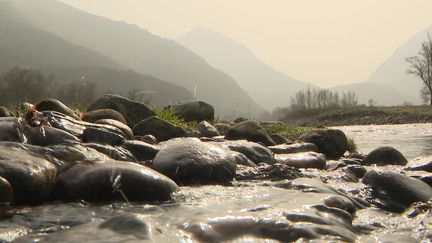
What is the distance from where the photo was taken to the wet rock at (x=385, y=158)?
762 centimetres

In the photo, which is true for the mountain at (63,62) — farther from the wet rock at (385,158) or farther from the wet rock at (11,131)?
the wet rock at (11,131)

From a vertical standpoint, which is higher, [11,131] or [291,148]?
[11,131]

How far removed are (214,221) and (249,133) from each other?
573cm

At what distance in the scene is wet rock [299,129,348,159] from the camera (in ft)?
30.3

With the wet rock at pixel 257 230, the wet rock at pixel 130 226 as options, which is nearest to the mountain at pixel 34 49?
the wet rock at pixel 130 226

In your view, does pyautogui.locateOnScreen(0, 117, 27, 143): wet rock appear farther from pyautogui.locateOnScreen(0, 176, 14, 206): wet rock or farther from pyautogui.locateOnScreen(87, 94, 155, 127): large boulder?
pyautogui.locateOnScreen(87, 94, 155, 127): large boulder

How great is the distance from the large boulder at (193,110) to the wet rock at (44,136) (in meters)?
7.30

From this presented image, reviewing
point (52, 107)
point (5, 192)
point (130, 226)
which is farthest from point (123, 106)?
point (130, 226)

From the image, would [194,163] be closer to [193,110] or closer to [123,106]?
[123,106]

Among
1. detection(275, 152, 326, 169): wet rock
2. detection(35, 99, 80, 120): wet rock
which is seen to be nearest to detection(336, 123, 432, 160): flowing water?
detection(275, 152, 326, 169): wet rock

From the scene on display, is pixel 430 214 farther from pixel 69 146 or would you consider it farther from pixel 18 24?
pixel 18 24

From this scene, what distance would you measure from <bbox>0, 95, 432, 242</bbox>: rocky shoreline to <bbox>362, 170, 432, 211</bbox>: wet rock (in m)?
0.01

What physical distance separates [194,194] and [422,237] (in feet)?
6.74

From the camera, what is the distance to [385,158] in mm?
7707
